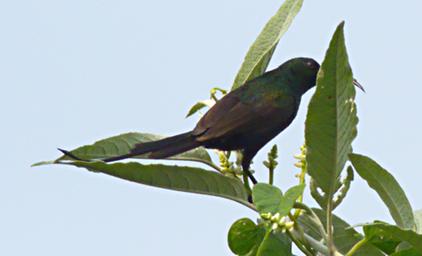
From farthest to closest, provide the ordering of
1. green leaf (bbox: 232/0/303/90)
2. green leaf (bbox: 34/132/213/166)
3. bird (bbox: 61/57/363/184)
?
bird (bbox: 61/57/363/184), green leaf (bbox: 232/0/303/90), green leaf (bbox: 34/132/213/166)

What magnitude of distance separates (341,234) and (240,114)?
1.08m

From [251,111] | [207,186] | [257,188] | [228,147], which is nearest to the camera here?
[257,188]

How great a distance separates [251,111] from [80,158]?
119 cm

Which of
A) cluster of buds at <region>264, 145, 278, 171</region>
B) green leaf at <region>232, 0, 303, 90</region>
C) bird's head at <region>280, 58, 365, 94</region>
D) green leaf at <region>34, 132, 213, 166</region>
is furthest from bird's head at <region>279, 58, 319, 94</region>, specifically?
cluster of buds at <region>264, 145, 278, 171</region>

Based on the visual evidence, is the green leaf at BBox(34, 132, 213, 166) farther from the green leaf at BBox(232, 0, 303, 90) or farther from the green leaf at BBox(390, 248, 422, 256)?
the green leaf at BBox(390, 248, 422, 256)

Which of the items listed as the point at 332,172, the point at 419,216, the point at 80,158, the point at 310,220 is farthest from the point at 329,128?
the point at 80,158

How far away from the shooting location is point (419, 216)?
9.12ft

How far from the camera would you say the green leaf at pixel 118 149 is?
2816 millimetres

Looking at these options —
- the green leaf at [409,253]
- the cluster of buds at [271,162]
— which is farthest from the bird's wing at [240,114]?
the green leaf at [409,253]

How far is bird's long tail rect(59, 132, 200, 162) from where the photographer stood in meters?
3.06

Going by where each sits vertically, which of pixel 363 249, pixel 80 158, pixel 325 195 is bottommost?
pixel 363 249

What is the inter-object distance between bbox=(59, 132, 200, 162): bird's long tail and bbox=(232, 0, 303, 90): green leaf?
0.38 metres

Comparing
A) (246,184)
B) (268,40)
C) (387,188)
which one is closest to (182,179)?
(246,184)

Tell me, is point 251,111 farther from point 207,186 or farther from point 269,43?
point 207,186
